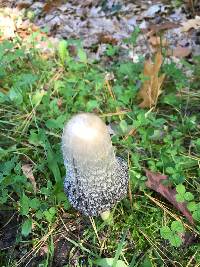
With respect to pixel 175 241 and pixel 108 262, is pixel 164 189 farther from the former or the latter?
pixel 108 262

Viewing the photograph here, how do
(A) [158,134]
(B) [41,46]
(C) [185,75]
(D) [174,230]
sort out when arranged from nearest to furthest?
(D) [174,230], (A) [158,134], (C) [185,75], (B) [41,46]

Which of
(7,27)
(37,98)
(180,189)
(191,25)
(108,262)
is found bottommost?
(108,262)

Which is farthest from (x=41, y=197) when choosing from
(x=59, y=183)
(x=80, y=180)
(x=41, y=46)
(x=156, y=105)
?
(x=41, y=46)

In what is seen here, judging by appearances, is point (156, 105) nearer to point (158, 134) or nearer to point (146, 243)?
point (158, 134)

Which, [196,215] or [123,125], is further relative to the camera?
[123,125]

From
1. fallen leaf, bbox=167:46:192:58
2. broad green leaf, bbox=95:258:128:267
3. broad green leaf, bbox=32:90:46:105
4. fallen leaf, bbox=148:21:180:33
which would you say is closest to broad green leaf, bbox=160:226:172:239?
broad green leaf, bbox=95:258:128:267

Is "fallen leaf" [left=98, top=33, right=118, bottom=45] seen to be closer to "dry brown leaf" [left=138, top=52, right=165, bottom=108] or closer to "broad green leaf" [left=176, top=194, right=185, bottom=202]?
"dry brown leaf" [left=138, top=52, right=165, bottom=108]

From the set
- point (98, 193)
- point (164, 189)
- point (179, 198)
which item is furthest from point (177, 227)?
point (98, 193)
